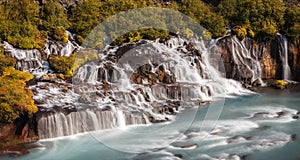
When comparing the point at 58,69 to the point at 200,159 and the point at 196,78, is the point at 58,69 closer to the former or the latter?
the point at 196,78

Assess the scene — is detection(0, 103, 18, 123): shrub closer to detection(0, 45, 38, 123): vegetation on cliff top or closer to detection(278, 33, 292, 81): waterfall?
detection(0, 45, 38, 123): vegetation on cliff top

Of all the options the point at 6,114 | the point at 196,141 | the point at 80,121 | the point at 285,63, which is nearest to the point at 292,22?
the point at 285,63

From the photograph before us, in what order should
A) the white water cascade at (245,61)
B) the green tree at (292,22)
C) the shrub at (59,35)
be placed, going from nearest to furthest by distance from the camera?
the shrub at (59,35), the white water cascade at (245,61), the green tree at (292,22)

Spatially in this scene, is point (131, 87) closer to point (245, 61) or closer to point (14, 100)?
point (14, 100)

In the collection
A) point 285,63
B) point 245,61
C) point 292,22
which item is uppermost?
point 292,22

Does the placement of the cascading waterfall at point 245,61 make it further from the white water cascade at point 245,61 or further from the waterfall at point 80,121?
the waterfall at point 80,121

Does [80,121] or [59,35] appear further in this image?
[59,35]

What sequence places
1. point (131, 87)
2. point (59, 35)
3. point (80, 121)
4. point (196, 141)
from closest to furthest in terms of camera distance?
1. point (196, 141)
2. point (80, 121)
3. point (131, 87)
4. point (59, 35)

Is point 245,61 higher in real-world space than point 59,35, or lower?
lower

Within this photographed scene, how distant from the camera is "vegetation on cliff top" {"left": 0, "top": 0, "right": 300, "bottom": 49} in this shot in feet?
95.3

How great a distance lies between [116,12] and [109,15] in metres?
0.72

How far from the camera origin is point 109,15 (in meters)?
33.9

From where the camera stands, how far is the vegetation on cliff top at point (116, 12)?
95.3 feet

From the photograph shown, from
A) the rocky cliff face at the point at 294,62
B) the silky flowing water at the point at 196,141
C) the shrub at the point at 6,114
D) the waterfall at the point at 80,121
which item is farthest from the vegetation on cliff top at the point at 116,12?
the silky flowing water at the point at 196,141
